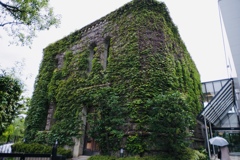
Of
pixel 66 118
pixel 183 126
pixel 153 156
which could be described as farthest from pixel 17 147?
pixel 183 126

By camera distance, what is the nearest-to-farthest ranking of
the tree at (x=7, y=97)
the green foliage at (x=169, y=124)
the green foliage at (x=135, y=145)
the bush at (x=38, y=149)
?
the green foliage at (x=169, y=124), the green foliage at (x=135, y=145), the bush at (x=38, y=149), the tree at (x=7, y=97)

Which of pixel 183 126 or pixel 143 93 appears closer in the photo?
pixel 183 126

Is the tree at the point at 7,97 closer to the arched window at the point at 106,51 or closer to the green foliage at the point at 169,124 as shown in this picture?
the arched window at the point at 106,51

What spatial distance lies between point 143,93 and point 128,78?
1.22 meters

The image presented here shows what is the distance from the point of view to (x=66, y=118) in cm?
1016

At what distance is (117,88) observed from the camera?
28.6ft

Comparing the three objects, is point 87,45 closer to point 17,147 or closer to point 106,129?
point 106,129

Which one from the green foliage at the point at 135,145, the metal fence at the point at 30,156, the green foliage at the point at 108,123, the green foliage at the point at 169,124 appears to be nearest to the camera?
the metal fence at the point at 30,156

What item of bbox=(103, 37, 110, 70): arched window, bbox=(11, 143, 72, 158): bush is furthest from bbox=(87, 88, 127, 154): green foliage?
bbox=(103, 37, 110, 70): arched window

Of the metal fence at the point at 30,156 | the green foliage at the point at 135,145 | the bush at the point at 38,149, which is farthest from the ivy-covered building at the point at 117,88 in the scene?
the metal fence at the point at 30,156

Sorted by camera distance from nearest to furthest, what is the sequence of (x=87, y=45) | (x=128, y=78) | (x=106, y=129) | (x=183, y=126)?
(x=183, y=126) < (x=106, y=129) < (x=128, y=78) < (x=87, y=45)

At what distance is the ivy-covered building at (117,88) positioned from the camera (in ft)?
23.4

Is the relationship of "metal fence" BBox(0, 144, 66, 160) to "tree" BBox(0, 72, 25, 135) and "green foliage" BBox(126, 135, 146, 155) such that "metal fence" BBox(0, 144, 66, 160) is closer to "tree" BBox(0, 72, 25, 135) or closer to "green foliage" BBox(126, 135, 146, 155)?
"green foliage" BBox(126, 135, 146, 155)

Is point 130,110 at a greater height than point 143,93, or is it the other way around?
point 143,93
